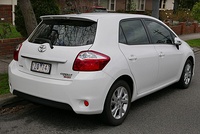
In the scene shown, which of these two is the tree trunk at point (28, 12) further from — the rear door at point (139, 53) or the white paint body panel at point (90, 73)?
the rear door at point (139, 53)

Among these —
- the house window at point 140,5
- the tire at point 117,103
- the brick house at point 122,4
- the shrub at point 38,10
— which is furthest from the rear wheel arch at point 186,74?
the house window at point 140,5

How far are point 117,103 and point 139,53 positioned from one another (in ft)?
2.93

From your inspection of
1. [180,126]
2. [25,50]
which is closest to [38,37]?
[25,50]

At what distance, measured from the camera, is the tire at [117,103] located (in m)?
4.02

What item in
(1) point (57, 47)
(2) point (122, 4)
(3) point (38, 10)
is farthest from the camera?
(2) point (122, 4)

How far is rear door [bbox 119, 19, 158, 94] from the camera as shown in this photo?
4.39 metres

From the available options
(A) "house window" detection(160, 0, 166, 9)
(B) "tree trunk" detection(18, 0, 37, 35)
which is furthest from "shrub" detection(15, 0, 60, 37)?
(A) "house window" detection(160, 0, 166, 9)

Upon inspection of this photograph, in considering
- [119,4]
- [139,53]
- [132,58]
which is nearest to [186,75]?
[139,53]

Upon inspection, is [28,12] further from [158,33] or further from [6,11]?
[6,11]

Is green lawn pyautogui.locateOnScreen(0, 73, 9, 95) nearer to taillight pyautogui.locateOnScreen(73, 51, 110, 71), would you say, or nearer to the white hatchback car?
the white hatchback car

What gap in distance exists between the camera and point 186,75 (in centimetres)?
634

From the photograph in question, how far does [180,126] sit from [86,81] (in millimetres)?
1653

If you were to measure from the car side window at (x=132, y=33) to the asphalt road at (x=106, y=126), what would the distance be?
1.19 m

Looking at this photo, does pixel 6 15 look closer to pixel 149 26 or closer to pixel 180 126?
pixel 149 26
